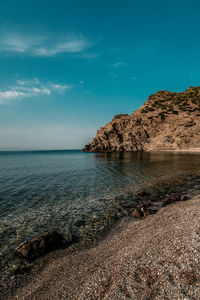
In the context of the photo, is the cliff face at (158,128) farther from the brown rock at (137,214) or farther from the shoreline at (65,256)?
the shoreline at (65,256)

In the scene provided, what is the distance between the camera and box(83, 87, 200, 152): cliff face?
104 m

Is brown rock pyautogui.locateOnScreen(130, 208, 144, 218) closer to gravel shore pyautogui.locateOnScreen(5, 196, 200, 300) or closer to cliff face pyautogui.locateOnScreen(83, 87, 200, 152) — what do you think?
gravel shore pyautogui.locateOnScreen(5, 196, 200, 300)

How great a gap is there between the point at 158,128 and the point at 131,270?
123 m

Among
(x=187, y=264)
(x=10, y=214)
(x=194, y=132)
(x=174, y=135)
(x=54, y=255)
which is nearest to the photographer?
(x=187, y=264)

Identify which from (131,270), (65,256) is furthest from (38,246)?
(131,270)

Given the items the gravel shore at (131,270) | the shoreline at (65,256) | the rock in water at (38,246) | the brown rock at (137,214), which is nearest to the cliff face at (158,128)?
the brown rock at (137,214)

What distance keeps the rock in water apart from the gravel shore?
1.66 ft

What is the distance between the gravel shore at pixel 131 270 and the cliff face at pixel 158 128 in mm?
106845

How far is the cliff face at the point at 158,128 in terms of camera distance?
10356 cm

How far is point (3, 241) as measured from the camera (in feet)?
30.2

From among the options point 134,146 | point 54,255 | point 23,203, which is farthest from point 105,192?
point 134,146

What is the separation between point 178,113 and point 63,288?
132 metres

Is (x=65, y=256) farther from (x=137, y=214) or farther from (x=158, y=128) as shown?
(x=158, y=128)

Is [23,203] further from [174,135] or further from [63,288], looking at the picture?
[174,135]
